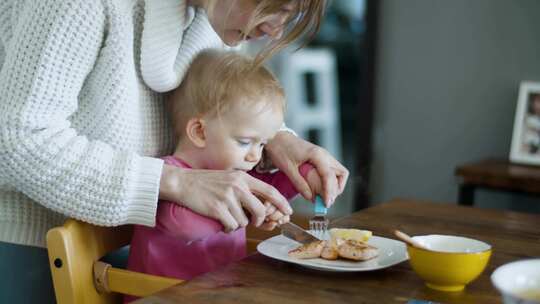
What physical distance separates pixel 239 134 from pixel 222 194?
206 millimetres

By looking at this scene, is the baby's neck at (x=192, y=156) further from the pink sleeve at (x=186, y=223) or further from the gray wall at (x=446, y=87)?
the gray wall at (x=446, y=87)

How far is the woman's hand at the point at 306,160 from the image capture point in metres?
1.32

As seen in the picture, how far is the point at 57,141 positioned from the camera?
3.70ft

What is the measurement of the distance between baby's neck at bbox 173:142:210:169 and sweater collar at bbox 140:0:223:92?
4.4 inches

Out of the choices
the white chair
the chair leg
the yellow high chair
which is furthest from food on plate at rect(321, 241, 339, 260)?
the white chair

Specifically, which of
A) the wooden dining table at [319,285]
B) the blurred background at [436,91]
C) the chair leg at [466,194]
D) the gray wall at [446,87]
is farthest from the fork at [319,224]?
the gray wall at [446,87]

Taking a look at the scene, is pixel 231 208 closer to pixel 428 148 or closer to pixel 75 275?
pixel 75 275

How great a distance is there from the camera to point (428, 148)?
334 cm

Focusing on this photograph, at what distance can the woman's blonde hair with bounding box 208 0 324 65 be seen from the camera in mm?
1215

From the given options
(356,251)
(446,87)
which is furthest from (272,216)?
(446,87)

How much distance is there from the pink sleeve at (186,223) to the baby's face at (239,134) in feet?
0.61

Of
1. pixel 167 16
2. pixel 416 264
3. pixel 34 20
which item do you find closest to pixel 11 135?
pixel 34 20

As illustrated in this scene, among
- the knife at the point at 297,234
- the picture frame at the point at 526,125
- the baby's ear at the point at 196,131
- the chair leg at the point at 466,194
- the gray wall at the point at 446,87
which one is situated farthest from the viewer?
the gray wall at the point at 446,87

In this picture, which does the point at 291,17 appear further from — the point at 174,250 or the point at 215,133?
the point at 174,250
